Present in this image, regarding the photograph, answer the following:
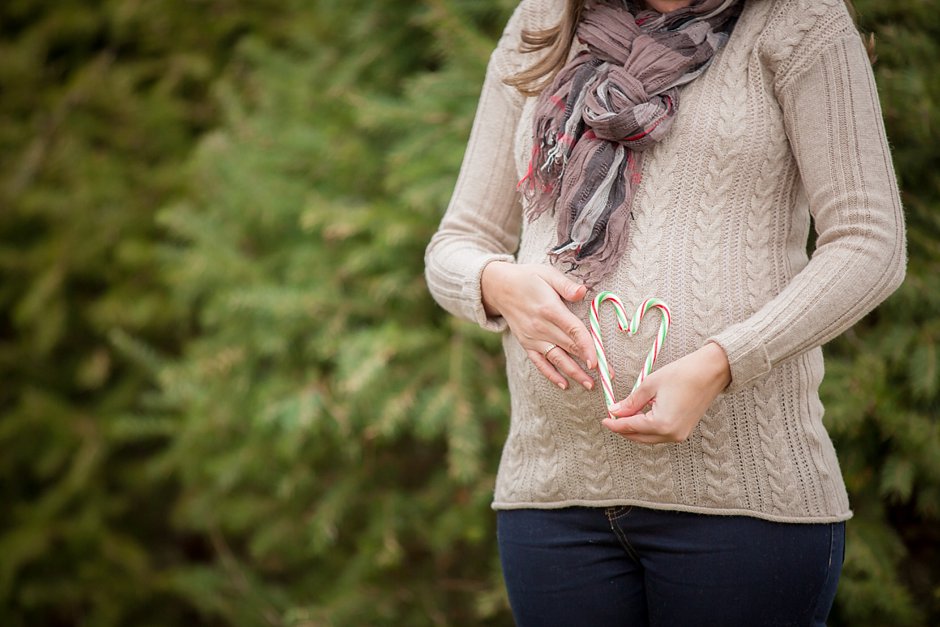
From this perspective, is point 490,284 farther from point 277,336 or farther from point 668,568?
point 277,336

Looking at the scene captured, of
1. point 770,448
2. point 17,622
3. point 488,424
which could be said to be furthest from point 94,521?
point 770,448

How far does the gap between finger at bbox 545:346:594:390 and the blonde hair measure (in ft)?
1.30

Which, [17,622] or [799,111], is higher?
[799,111]

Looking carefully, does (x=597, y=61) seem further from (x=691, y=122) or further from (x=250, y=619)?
(x=250, y=619)

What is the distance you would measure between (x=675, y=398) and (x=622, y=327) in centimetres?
13

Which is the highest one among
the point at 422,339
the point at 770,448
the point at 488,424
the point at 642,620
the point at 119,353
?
the point at 770,448

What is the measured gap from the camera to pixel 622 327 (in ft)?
3.52

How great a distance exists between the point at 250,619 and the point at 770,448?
2024 mm

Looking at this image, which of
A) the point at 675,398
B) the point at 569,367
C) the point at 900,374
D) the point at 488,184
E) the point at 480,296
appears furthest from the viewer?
the point at 900,374

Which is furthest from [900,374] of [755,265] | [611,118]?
[611,118]

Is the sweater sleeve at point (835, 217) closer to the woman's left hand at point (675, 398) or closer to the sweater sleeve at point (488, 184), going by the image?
the woman's left hand at point (675, 398)

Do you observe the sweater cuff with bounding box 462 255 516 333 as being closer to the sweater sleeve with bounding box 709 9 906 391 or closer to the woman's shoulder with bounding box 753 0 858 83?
the sweater sleeve with bounding box 709 9 906 391

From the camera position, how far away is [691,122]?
110 centimetres

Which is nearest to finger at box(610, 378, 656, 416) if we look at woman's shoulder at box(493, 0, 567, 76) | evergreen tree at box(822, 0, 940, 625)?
woman's shoulder at box(493, 0, 567, 76)
